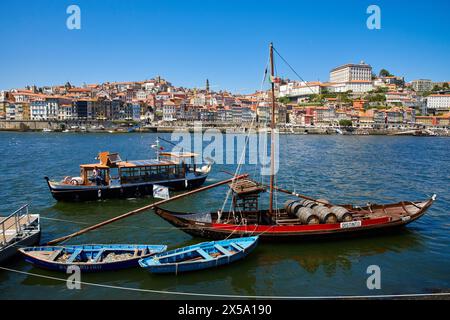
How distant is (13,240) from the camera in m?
13.8

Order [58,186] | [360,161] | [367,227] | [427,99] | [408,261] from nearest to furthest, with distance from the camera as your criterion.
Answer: [408,261], [367,227], [58,186], [360,161], [427,99]

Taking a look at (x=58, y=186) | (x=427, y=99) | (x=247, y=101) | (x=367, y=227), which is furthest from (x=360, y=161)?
(x=427, y=99)

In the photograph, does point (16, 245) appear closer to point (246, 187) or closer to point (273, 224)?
point (246, 187)

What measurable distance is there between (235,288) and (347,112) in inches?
5771

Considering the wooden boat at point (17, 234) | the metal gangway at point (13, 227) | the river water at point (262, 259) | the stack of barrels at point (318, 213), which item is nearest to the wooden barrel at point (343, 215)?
the stack of barrels at point (318, 213)

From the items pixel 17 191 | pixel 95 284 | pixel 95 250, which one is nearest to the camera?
pixel 95 284

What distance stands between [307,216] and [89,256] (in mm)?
8951

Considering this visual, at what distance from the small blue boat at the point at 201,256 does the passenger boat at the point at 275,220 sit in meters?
0.95

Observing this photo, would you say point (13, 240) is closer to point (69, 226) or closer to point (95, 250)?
point (95, 250)

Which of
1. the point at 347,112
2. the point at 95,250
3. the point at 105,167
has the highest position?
the point at 347,112

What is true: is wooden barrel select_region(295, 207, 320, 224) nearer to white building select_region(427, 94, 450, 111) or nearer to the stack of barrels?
the stack of barrels

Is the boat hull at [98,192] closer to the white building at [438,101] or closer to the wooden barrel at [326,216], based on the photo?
the wooden barrel at [326,216]

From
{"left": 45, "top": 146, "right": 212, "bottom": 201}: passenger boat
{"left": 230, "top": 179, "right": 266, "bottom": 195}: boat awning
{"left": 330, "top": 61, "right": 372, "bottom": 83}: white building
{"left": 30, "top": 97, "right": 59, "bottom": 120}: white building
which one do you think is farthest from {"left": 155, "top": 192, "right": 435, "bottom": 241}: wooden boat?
{"left": 330, "top": 61, "right": 372, "bottom": 83}: white building

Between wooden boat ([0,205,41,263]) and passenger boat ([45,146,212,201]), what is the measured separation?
7.37 m
